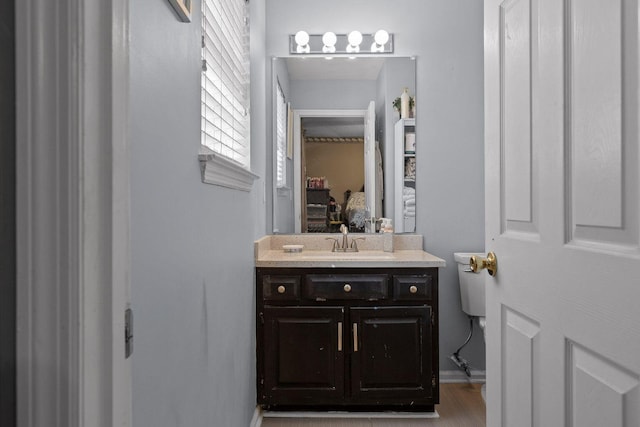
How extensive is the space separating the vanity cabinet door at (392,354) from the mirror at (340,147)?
73 cm

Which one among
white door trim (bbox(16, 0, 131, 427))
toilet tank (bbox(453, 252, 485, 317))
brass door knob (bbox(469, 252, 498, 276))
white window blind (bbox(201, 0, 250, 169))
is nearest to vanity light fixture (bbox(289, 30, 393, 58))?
white window blind (bbox(201, 0, 250, 169))

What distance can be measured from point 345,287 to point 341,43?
159 centimetres

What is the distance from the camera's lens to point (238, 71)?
2.18 metres

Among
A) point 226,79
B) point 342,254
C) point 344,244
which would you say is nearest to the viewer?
point 226,79

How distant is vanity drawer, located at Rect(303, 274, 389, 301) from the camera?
2.52m

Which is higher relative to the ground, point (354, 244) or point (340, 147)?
point (340, 147)

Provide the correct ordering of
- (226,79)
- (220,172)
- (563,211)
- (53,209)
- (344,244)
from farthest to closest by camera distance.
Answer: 1. (344,244)
2. (226,79)
3. (220,172)
4. (563,211)
5. (53,209)

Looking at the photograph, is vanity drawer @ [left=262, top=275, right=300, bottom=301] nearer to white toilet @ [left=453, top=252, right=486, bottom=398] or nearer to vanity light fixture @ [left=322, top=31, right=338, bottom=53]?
white toilet @ [left=453, top=252, right=486, bottom=398]

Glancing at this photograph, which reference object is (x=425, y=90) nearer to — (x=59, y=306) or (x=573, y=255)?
(x=573, y=255)

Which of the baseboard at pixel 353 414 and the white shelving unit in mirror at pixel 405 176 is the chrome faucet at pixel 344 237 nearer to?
the white shelving unit in mirror at pixel 405 176

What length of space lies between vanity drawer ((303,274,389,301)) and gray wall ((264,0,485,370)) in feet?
2.45

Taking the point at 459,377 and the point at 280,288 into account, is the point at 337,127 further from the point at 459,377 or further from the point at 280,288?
the point at 459,377

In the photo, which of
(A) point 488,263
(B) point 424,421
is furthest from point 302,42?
(B) point 424,421

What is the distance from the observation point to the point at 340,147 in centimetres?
307
